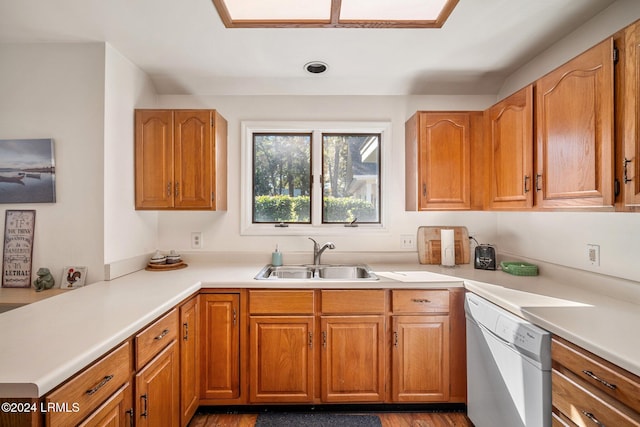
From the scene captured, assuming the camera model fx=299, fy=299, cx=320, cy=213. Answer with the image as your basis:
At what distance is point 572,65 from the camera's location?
142cm

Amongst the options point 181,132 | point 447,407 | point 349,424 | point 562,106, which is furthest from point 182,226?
point 562,106

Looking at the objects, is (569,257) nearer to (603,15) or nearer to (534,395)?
(534,395)

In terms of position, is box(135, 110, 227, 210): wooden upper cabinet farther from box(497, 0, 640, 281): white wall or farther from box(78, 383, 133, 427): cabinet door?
box(497, 0, 640, 281): white wall

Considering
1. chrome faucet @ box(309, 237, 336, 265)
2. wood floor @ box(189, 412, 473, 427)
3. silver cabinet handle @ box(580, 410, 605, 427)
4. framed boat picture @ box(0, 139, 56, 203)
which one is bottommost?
wood floor @ box(189, 412, 473, 427)

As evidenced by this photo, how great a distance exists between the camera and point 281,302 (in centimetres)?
192

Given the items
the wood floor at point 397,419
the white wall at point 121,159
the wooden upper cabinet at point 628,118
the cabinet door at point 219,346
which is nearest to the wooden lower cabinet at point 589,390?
the wooden upper cabinet at point 628,118

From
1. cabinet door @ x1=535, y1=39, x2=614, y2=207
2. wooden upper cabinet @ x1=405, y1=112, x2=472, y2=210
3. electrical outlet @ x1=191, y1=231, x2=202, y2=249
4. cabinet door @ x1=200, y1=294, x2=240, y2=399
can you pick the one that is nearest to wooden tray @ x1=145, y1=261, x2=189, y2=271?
electrical outlet @ x1=191, y1=231, x2=202, y2=249

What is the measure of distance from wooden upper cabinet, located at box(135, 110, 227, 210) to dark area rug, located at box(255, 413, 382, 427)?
1.48 meters

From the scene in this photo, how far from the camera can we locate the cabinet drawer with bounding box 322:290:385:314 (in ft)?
6.33

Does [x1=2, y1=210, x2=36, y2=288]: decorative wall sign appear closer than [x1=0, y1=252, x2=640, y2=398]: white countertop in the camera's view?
No

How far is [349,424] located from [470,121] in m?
2.24

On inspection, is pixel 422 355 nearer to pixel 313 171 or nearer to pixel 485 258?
pixel 485 258

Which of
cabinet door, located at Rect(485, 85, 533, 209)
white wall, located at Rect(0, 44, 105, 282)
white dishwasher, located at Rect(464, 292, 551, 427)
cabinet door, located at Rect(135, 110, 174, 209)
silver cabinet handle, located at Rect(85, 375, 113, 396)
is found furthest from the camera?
cabinet door, located at Rect(135, 110, 174, 209)

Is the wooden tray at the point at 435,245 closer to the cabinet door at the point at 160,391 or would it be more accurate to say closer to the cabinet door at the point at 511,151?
the cabinet door at the point at 511,151
